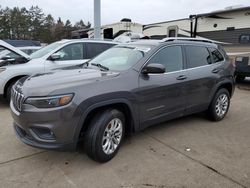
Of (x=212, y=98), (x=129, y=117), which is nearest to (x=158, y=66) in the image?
(x=129, y=117)

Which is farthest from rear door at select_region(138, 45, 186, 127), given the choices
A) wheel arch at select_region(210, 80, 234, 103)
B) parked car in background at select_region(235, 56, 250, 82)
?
parked car in background at select_region(235, 56, 250, 82)

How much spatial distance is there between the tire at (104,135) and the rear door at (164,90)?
17.9 inches

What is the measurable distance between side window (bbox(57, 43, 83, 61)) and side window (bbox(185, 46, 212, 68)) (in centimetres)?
350

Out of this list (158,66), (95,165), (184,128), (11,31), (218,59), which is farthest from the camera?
(11,31)

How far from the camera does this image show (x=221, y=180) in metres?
3.29

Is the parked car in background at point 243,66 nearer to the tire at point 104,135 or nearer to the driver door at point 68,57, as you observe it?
the driver door at point 68,57

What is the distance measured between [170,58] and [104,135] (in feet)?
6.06

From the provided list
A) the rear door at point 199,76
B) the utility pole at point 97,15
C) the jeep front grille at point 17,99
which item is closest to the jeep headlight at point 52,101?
the jeep front grille at point 17,99

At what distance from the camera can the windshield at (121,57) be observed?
13.7 feet

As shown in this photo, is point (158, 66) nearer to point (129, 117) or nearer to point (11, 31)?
point (129, 117)

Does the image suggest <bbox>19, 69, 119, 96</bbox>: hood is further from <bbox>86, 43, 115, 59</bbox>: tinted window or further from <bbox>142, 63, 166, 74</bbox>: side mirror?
<bbox>86, 43, 115, 59</bbox>: tinted window

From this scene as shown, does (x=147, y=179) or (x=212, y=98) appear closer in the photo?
(x=147, y=179)

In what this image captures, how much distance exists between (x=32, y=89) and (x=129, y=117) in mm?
1417

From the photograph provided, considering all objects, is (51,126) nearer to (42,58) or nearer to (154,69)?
(154,69)
